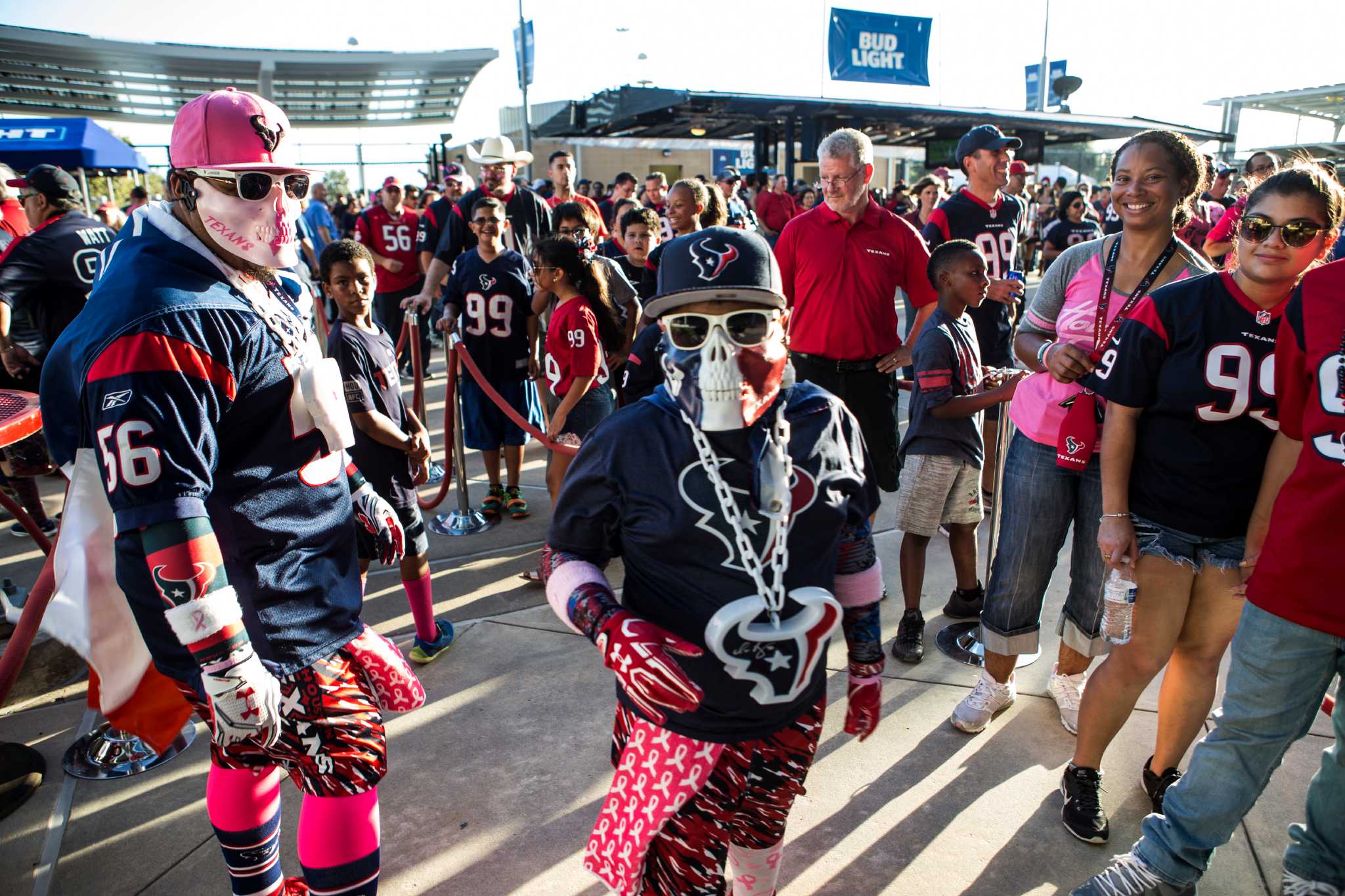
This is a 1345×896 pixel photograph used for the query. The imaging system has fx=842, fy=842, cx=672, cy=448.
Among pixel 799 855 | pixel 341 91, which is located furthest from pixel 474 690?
pixel 341 91

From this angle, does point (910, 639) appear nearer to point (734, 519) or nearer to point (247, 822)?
point (734, 519)

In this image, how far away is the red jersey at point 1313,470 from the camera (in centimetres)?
189

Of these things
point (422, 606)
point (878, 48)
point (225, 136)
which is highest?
point (878, 48)

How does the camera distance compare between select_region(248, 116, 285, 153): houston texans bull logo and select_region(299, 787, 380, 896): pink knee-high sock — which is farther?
select_region(299, 787, 380, 896): pink knee-high sock

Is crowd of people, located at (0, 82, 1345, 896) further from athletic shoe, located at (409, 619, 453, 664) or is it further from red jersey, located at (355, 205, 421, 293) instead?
red jersey, located at (355, 205, 421, 293)

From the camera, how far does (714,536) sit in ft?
5.40

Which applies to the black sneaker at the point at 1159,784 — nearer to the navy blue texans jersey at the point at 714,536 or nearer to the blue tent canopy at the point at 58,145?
the navy blue texans jersey at the point at 714,536

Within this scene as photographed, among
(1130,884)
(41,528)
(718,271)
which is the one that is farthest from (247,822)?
(41,528)

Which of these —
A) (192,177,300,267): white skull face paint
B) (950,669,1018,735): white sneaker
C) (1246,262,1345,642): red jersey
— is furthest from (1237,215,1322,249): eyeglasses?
(192,177,300,267): white skull face paint

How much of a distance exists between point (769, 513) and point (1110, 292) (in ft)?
5.67

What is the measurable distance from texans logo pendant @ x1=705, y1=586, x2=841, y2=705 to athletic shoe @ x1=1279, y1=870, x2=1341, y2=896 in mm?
1670

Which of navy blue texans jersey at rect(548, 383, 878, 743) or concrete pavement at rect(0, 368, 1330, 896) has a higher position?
navy blue texans jersey at rect(548, 383, 878, 743)

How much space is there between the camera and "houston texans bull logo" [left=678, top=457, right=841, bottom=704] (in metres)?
1.63

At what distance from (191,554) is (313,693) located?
50cm
